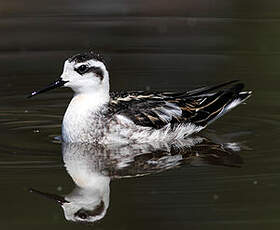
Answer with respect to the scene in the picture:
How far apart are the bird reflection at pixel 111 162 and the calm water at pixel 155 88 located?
0.11 feet

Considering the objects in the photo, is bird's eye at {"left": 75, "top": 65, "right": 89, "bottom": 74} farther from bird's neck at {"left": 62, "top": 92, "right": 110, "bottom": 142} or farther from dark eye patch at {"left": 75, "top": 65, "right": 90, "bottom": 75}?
bird's neck at {"left": 62, "top": 92, "right": 110, "bottom": 142}

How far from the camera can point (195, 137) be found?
13.2 m

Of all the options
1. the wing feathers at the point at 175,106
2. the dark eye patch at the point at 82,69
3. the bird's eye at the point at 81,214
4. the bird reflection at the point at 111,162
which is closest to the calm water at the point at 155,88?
the bird reflection at the point at 111,162

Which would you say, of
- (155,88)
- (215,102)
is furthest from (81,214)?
(155,88)

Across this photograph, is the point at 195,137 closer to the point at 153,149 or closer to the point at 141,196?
the point at 153,149

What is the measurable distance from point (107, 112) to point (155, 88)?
2652 millimetres

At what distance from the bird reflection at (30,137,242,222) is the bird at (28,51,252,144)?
124 millimetres

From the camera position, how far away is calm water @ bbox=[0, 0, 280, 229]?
31.9 ft

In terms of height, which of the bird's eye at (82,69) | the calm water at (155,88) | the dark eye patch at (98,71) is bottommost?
the calm water at (155,88)

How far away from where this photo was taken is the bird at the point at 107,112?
40.7ft

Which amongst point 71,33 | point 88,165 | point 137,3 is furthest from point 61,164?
point 137,3

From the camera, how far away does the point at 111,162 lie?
456 inches

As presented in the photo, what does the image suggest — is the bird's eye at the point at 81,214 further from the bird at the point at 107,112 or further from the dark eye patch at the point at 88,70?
the dark eye patch at the point at 88,70

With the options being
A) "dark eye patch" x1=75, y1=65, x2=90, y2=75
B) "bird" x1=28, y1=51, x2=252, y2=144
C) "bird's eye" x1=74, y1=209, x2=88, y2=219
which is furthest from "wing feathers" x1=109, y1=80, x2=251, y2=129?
"bird's eye" x1=74, y1=209, x2=88, y2=219
